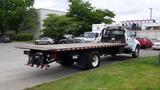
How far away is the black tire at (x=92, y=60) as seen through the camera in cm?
1474

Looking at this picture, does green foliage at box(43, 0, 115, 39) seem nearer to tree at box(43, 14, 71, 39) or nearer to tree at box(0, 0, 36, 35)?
tree at box(43, 14, 71, 39)

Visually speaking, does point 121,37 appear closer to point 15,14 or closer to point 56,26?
point 56,26

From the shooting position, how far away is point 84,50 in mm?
14883

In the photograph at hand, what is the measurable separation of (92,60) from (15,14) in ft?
163

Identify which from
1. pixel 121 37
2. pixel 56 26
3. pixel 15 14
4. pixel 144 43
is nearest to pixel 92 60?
pixel 121 37

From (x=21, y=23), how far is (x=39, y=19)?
3.83m

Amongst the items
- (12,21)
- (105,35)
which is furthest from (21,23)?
(105,35)

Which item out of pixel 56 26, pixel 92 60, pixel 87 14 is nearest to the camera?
pixel 92 60

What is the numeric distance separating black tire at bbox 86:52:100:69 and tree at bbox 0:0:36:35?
48.8m

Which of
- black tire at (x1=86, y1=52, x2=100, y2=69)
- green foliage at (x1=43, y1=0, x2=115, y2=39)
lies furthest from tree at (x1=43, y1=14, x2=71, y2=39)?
black tire at (x1=86, y1=52, x2=100, y2=69)

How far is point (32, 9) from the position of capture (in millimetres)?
65750

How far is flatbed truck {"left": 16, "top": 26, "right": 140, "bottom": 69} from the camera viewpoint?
518 inches

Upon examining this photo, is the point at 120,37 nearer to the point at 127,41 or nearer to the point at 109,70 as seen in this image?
the point at 127,41

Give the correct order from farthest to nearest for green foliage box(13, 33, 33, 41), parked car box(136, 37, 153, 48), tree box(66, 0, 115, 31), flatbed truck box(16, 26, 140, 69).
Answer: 1. green foliage box(13, 33, 33, 41)
2. tree box(66, 0, 115, 31)
3. parked car box(136, 37, 153, 48)
4. flatbed truck box(16, 26, 140, 69)
